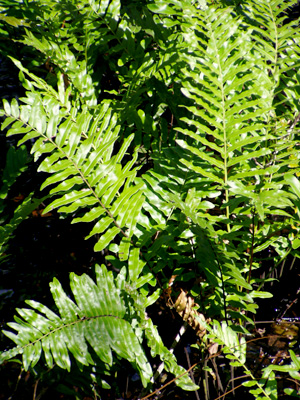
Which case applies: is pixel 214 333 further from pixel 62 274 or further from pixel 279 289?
pixel 62 274

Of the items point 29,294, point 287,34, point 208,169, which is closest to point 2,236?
point 29,294

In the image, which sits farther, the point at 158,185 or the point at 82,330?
the point at 158,185

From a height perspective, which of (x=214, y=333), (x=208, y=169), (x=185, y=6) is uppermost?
(x=185, y=6)

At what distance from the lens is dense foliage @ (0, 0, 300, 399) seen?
0.92m

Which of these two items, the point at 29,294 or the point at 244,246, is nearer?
the point at 244,246

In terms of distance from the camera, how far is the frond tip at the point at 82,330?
863 millimetres

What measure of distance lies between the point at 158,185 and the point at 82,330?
0.49m

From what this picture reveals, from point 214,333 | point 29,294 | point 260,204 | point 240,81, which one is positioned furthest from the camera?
point 29,294

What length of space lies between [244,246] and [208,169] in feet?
0.84

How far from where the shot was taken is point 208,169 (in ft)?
3.85

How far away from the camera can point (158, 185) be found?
1.18 m

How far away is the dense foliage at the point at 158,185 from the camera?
3.00 feet

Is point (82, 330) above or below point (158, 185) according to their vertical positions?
below

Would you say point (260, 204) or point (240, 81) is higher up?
point (240, 81)
